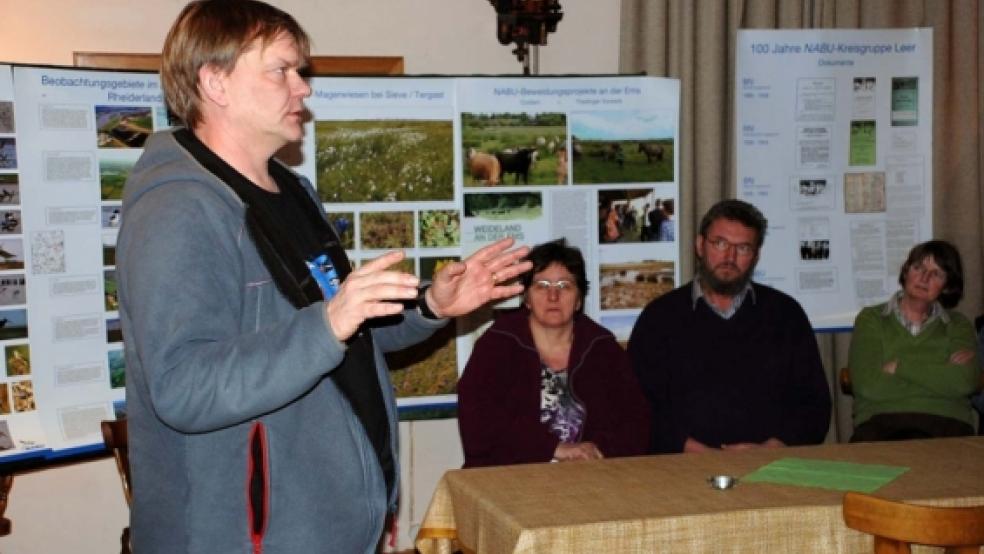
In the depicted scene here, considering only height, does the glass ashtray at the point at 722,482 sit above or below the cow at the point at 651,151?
below

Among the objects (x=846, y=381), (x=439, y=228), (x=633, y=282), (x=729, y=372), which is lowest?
(x=846, y=381)

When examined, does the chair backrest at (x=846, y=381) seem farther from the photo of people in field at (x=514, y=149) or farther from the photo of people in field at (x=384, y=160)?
the photo of people in field at (x=384, y=160)

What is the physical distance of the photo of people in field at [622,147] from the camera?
4.43 m

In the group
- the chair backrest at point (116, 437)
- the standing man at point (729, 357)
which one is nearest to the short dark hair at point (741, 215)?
the standing man at point (729, 357)

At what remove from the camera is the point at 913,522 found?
83.5 inches

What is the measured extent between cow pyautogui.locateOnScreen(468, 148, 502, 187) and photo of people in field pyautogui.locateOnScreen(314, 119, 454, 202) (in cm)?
8

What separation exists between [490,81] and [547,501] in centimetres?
210

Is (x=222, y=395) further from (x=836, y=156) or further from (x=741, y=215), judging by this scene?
(x=836, y=156)

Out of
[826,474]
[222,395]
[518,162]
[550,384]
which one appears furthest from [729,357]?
[222,395]

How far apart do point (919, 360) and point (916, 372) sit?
5cm

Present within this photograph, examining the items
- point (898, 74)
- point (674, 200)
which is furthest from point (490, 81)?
point (898, 74)

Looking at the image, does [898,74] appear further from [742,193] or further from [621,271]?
[621,271]

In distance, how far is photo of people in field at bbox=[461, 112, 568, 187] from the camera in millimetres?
4312

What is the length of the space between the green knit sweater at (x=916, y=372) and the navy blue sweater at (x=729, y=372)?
370 millimetres
